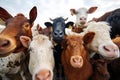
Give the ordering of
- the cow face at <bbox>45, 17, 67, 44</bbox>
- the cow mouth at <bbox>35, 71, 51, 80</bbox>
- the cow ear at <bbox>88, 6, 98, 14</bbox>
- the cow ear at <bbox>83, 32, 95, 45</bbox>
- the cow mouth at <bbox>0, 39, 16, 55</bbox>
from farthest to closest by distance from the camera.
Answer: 1. the cow ear at <bbox>88, 6, 98, 14</bbox>
2. the cow face at <bbox>45, 17, 67, 44</bbox>
3. the cow ear at <bbox>83, 32, 95, 45</bbox>
4. the cow mouth at <bbox>0, 39, 16, 55</bbox>
5. the cow mouth at <bbox>35, 71, 51, 80</bbox>

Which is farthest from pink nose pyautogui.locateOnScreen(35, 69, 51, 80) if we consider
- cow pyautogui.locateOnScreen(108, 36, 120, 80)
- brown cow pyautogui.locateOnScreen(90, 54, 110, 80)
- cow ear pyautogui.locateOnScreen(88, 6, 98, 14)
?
cow ear pyautogui.locateOnScreen(88, 6, 98, 14)

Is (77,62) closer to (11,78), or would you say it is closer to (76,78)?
(76,78)

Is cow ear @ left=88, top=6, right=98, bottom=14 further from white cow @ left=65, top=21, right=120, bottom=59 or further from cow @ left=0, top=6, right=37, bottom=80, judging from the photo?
cow @ left=0, top=6, right=37, bottom=80

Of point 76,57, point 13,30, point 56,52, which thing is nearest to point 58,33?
point 56,52

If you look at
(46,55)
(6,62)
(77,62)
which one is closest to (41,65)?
(46,55)

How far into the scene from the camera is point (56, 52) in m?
5.30

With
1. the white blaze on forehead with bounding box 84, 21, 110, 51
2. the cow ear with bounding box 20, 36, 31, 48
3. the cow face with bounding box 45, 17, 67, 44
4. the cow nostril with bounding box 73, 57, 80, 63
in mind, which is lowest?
the cow nostril with bounding box 73, 57, 80, 63

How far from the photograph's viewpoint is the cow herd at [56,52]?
459 cm

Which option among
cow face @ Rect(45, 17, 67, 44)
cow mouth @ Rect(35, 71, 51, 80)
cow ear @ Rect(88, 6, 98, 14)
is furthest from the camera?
cow ear @ Rect(88, 6, 98, 14)

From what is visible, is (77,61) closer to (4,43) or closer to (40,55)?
(40,55)

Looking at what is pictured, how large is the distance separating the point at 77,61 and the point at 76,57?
7 centimetres

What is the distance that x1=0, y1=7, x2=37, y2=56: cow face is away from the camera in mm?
4531

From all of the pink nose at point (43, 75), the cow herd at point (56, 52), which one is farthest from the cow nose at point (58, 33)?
the pink nose at point (43, 75)

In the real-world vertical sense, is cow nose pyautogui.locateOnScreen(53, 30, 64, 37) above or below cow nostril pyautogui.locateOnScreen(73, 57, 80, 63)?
above
